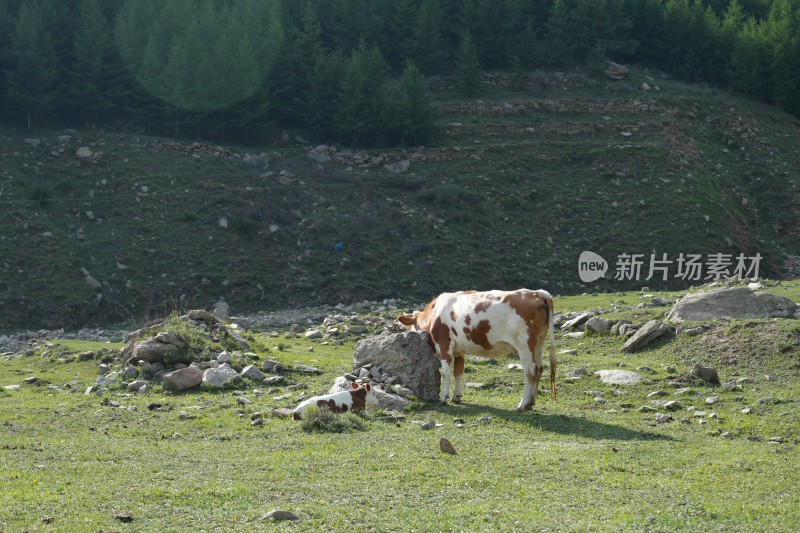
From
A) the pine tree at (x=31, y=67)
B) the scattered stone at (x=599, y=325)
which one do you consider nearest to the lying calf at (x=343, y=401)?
the scattered stone at (x=599, y=325)

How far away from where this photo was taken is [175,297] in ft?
139

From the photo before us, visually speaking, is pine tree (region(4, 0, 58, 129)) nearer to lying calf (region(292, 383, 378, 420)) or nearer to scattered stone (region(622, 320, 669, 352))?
scattered stone (region(622, 320, 669, 352))

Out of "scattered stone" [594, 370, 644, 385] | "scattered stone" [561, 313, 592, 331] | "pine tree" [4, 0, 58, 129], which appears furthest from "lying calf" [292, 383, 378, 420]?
"pine tree" [4, 0, 58, 129]

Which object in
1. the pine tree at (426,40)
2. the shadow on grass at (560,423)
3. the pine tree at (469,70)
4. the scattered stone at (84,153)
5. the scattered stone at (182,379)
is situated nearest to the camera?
the shadow on grass at (560,423)

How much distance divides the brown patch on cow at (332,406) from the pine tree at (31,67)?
49168 millimetres

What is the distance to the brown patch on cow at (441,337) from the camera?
18906 mm

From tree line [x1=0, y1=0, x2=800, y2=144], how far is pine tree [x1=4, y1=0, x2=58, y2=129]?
3.9 inches

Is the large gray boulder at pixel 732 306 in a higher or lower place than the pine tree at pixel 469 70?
lower

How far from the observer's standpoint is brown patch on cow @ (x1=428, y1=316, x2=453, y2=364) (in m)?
18.9

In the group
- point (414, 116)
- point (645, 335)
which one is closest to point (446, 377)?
point (645, 335)

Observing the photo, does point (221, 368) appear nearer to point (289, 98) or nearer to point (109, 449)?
point (109, 449)

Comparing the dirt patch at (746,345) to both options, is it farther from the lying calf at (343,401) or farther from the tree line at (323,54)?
the tree line at (323,54)

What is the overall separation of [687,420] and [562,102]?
2184 inches

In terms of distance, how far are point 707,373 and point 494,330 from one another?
4794mm
